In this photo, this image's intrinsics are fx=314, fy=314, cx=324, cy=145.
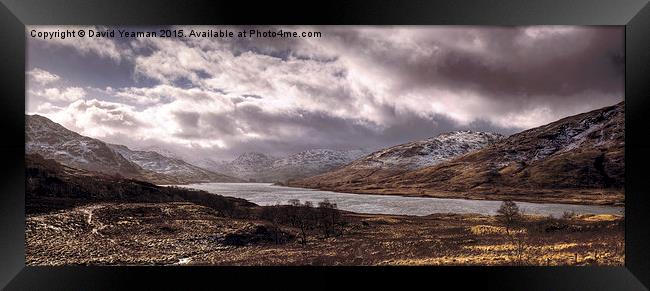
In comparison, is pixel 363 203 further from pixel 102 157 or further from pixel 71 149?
pixel 71 149

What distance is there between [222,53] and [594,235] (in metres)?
13.8

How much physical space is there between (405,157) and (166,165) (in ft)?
32.5

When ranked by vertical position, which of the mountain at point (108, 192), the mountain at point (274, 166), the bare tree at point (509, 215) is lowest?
the bare tree at point (509, 215)

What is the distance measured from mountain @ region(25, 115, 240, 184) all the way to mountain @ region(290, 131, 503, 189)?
4247 millimetres

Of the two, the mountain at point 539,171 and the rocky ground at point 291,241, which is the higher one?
the mountain at point 539,171

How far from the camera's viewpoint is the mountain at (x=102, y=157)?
9.77 meters

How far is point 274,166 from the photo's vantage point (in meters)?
12.2

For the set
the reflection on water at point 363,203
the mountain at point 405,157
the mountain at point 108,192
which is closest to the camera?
the mountain at point 108,192

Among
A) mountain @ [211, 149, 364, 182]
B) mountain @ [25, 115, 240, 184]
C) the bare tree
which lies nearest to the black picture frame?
mountain @ [25, 115, 240, 184]

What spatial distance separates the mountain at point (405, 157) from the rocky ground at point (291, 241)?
7.40 ft

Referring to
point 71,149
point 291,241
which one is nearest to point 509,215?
point 291,241
